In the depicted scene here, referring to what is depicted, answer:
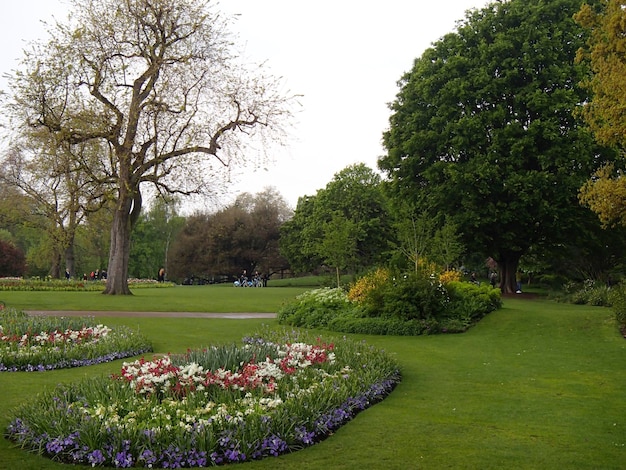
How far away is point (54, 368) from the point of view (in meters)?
10.4

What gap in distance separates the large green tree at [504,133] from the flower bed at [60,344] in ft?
64.9

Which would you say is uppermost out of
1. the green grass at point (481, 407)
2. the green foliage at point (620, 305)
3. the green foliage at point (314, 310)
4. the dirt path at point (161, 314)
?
the green foliage at point (620, 305)

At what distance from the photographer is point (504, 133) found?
28500 millimetres

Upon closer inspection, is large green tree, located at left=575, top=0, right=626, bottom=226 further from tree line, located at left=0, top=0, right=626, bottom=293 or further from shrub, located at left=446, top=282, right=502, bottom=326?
tree line, located at left=0, top=0, right=626, bottom=293

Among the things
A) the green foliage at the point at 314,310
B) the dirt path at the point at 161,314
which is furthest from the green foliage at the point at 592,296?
the dirt path at the point at 161,314

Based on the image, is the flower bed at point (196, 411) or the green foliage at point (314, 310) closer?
the flower bed at point (196, 411)

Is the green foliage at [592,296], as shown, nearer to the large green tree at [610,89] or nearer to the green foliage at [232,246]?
the large green tree at [610,89]

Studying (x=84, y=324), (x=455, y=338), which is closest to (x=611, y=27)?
(x=455, y=338)

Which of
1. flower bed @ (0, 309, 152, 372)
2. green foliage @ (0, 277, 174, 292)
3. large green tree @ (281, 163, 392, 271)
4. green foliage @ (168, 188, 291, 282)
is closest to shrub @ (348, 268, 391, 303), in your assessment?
flower bed @ (0, 309, 152, 372)

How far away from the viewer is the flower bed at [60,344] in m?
10.4

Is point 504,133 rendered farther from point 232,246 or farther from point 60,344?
point 232,246

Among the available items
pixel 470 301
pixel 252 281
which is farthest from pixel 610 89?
pixel 252 281

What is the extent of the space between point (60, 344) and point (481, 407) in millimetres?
7946

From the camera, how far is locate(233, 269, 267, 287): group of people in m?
60.1
